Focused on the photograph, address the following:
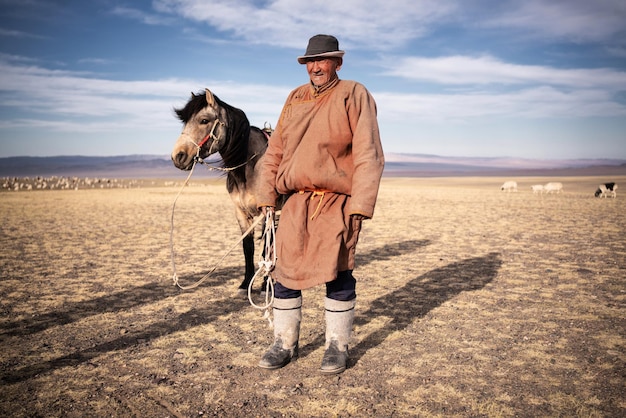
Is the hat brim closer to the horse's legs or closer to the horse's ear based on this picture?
the horse's ear

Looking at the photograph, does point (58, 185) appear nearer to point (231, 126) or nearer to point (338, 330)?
point (231, 126)

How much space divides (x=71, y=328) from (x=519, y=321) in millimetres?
4858

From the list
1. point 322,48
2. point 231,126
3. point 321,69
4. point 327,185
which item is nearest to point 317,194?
point 327,185

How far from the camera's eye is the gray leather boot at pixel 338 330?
10.2 feet

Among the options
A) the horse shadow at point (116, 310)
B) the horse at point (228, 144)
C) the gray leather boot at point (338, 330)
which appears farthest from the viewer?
the horse at point (228, 144)

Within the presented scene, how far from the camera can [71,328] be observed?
13.5 ft

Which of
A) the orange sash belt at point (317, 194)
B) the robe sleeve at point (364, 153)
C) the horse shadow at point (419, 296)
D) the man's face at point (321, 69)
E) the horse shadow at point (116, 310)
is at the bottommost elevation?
the horse shadow at point (419, 296)

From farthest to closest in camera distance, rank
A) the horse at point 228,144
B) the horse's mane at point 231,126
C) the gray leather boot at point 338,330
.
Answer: the horse's mane at point 231,126
the horse at point 228,144
the gray leather boot at point 338,330

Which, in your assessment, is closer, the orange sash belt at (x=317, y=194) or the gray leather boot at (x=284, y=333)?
the orange sash belt at (x=317, y=194)

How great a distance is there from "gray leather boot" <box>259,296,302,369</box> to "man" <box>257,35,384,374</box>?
10 millimetres

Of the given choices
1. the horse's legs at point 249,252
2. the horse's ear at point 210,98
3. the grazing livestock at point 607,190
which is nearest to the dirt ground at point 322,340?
the horse's legs at point 249,252

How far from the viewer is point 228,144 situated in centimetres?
462

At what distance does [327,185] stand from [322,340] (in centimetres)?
173

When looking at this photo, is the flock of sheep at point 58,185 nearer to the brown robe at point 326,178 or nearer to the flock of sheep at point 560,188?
the brown robe at point 326,178
